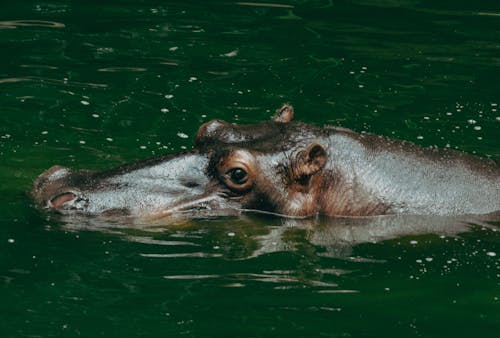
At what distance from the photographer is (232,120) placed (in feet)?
38.4

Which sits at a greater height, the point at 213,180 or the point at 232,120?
the point at 213,180

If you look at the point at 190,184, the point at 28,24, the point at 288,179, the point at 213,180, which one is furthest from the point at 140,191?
the point at 28,24

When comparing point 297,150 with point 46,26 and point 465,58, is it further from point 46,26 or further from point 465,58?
point 46,26

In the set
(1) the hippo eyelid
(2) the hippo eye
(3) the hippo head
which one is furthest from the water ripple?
(2) the hippo eye

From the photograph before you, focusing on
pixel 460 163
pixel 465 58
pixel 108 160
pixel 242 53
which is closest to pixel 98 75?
pixel 242 53

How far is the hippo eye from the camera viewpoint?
871 cm

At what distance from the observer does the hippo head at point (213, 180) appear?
867cm

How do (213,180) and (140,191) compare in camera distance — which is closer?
(140,191)

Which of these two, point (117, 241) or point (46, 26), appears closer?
point (117, 241)

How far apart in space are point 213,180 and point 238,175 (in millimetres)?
211

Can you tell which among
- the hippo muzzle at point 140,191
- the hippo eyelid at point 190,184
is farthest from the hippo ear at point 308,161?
the hippo eyelid at point 190,184

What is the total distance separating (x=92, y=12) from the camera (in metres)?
15.3

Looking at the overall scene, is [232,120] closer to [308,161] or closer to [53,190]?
[308,161]

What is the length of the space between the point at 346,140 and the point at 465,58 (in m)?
5.12
